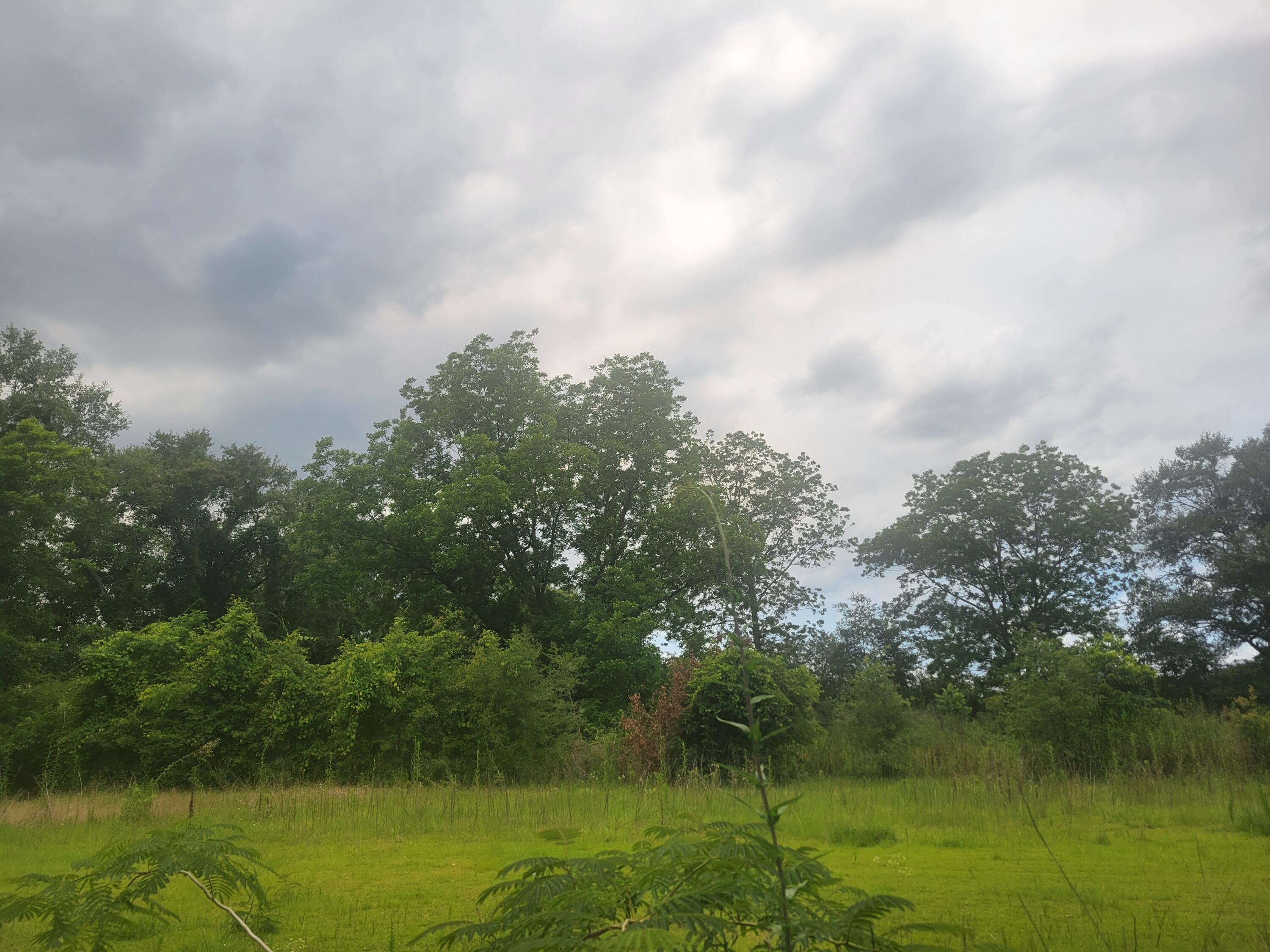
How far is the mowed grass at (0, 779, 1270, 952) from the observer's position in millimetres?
4117

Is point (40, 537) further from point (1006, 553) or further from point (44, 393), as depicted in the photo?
point (1006, 553)

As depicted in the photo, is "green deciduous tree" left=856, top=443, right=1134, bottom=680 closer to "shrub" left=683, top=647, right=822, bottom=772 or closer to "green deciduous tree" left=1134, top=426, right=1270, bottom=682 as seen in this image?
"green deciduous tree" left=1134, top=426, right=1270, bottom=682

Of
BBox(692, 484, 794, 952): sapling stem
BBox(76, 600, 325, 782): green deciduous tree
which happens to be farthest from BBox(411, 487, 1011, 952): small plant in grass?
BBox(76, 600, 325, 782): green deciduous tree

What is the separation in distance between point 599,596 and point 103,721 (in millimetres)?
12674

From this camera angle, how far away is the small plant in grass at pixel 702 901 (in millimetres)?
1676

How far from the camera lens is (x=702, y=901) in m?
1.92

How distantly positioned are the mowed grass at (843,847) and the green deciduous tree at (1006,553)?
59.9ft

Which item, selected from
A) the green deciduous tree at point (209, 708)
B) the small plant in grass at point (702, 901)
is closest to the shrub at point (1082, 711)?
the small plant in grass at point (702, 901)

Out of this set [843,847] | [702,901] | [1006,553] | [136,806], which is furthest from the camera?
[1006,553]

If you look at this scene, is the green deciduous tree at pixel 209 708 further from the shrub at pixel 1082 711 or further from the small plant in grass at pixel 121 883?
the shrub at pixel 1082 711

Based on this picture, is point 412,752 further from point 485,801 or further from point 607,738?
point 485,801

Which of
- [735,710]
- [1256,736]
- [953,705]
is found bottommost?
[953,705]

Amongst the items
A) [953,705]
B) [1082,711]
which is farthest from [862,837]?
[953,705]

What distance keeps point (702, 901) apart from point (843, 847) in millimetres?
5921
